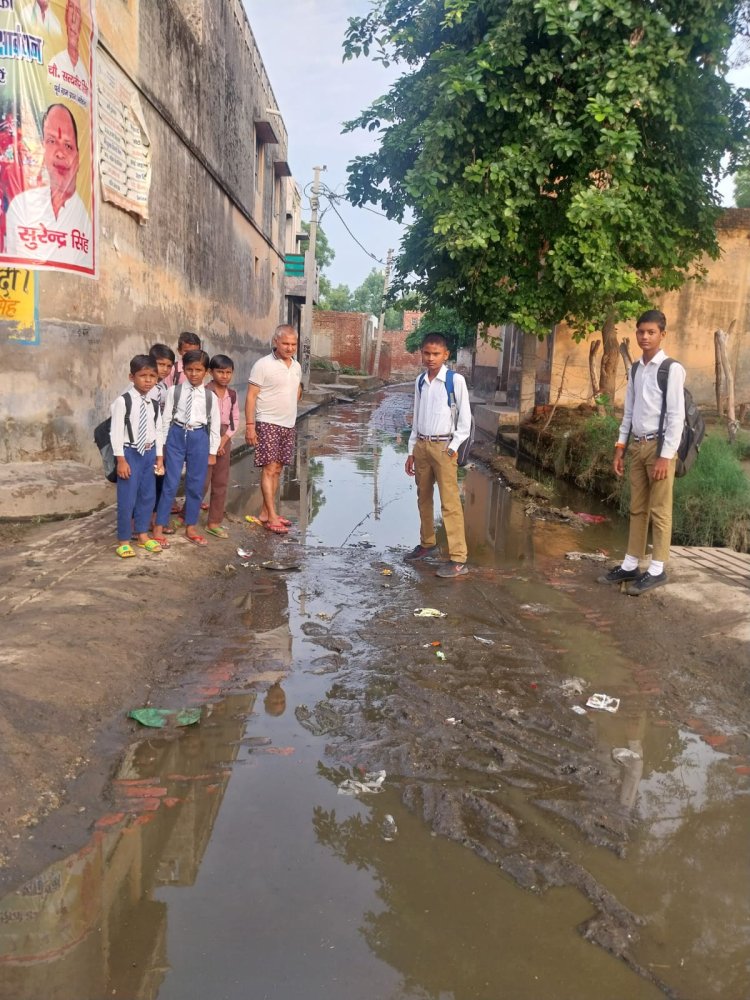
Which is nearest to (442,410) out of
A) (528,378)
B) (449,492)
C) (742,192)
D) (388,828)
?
(449,492)

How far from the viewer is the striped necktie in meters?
5.44

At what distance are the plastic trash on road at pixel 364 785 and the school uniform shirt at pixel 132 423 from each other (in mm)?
3126

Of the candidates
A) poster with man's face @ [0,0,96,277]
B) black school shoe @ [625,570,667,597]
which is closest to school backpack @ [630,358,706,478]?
black school shoe @ [625,570,667,597]

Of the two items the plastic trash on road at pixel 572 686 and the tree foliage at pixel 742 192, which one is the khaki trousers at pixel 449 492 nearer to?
the plastic trash on road at pixel 572 686

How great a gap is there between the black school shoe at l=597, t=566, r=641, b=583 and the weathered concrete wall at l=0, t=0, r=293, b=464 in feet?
16.4

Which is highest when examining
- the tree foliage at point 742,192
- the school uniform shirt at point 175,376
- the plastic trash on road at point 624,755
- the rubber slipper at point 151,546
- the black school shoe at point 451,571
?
the tree foliage at point 742,192

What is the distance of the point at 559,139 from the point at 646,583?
19.6 ft

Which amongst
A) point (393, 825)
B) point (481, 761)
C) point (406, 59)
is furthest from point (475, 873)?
point (406, 59)

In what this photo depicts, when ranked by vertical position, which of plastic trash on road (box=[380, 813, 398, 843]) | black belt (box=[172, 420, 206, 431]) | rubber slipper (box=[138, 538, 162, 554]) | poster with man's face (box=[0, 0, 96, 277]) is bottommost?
plastic trash on road (box=[380, 813, 398, 843])

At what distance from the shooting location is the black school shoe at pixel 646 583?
5602 mm

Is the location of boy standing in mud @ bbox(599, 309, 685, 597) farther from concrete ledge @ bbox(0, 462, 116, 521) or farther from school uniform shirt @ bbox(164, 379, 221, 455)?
concrete ledge @ bbox(0, 462, 116, 521)

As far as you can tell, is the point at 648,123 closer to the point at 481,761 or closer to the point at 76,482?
the point at 76,482

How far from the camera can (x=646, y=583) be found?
5.62m

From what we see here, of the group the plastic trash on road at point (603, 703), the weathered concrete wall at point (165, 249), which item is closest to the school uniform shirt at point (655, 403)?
the plastic trash on road at point (603, 703)
